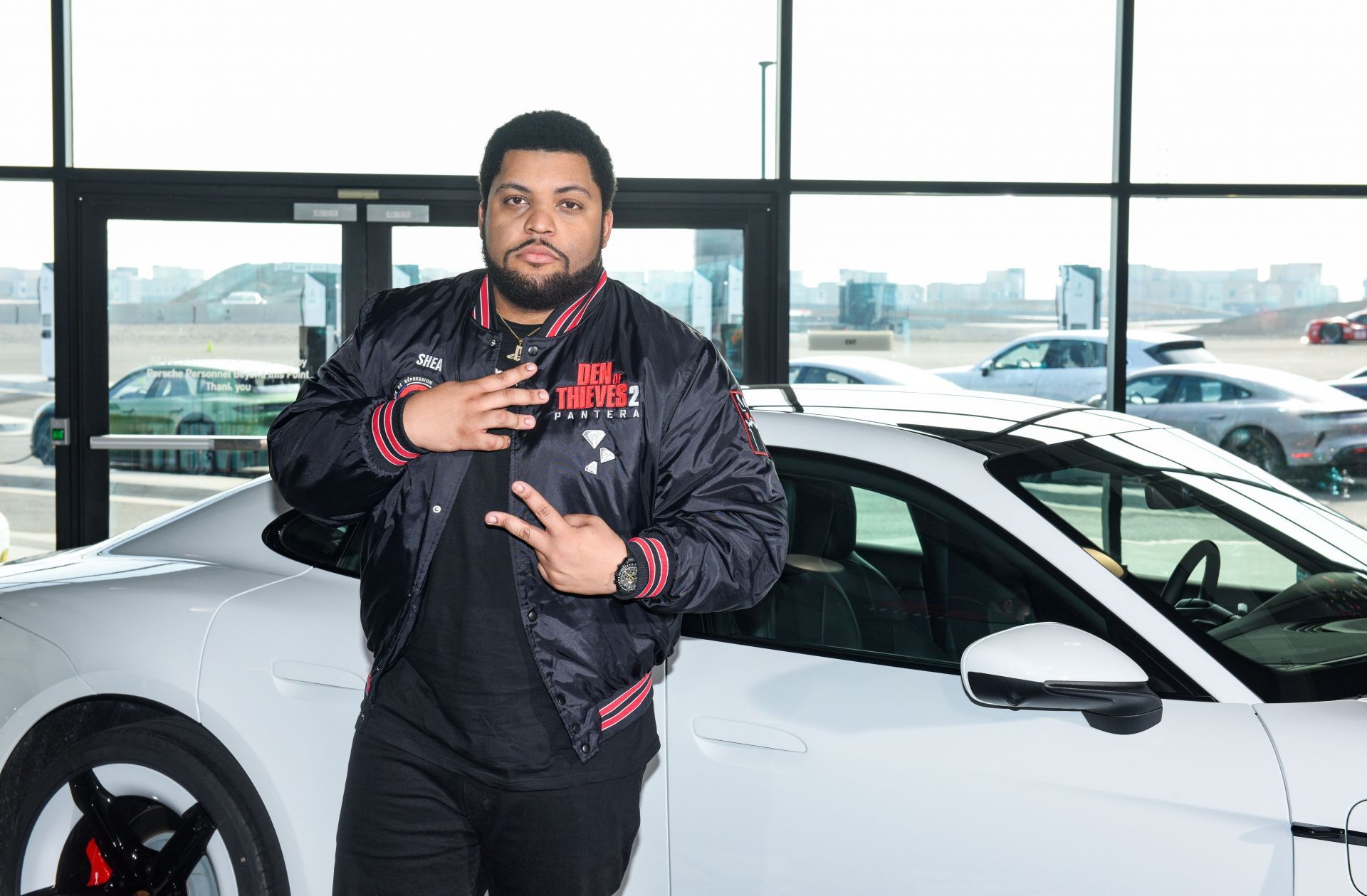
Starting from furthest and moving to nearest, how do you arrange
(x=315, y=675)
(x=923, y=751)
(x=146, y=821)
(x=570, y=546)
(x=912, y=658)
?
1. (x=146, y=821)
2. (x=315, y=675)
3. (x=912, y=658)
4. (x=923, y=751)
5. (x=570, y=546)

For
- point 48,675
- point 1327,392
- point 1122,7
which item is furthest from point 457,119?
point 1327,392

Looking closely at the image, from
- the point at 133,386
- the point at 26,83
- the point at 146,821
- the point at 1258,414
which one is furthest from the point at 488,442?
the point at 1258,414

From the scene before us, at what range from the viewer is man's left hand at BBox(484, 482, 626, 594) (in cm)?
166

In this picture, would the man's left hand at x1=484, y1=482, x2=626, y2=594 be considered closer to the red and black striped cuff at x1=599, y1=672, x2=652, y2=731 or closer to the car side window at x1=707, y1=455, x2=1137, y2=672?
the red and black striped cuff at x1=599, y1=672, x2=652, y2=731

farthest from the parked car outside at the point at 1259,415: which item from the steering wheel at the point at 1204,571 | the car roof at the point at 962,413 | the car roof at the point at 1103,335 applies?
the steering wheel at the point at 1204,571

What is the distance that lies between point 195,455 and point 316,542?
3.73 metres

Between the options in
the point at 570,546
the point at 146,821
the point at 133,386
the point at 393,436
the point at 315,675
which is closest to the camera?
the point at 570,546

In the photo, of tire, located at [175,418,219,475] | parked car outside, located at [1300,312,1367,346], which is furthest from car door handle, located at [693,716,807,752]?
parked car outside, located at [1300,312,1367,346]

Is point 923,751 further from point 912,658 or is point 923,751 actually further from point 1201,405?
point 1201,405

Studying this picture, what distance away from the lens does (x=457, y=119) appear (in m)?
6.12

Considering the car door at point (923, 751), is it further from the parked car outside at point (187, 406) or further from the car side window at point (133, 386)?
the car side window at point (133, 386)

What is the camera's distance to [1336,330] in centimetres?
656

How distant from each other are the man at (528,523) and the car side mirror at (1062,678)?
1.41ft

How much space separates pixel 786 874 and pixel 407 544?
2.86ft
